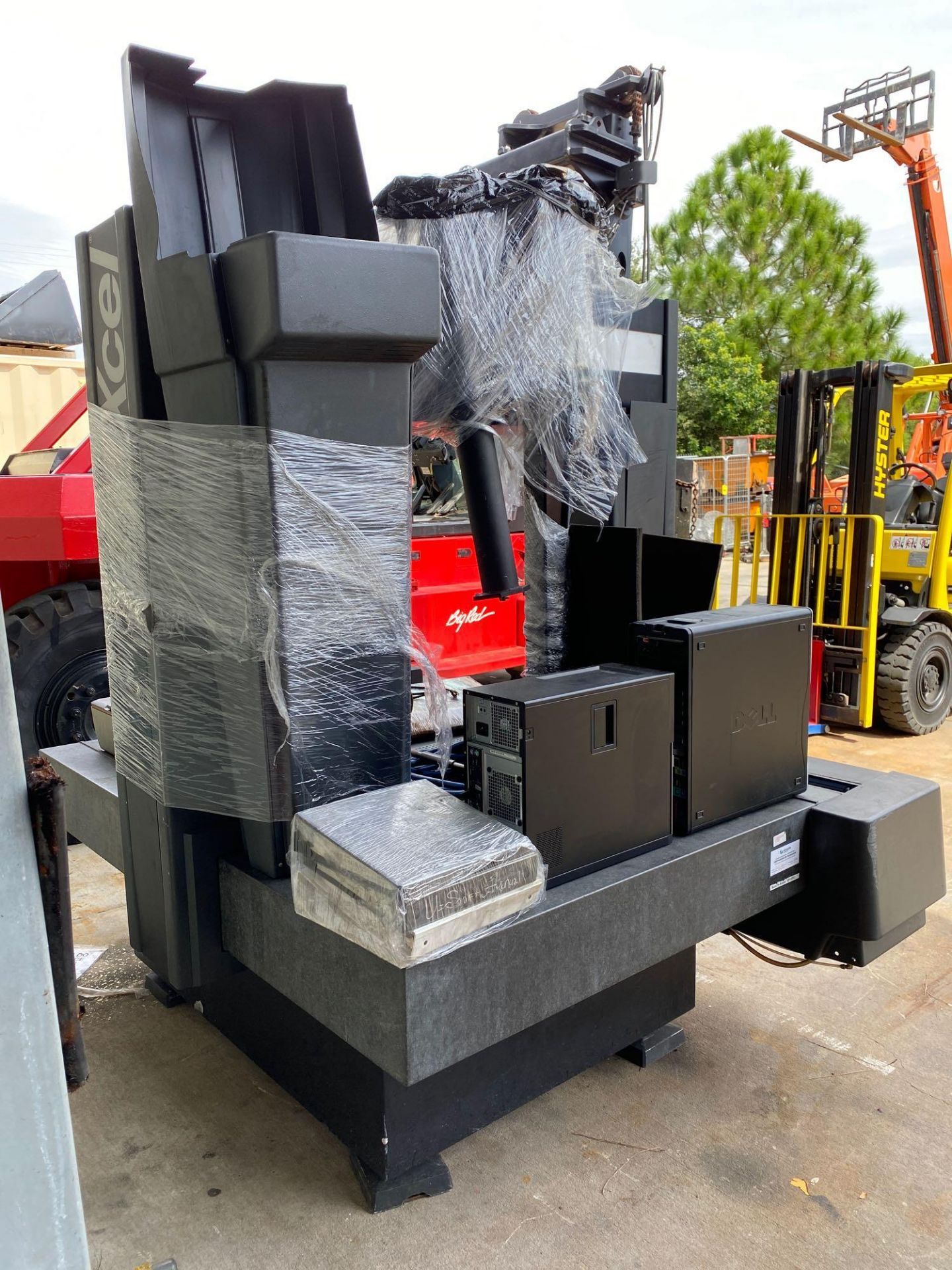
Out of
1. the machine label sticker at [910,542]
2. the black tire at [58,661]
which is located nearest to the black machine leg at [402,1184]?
the black tire at [58,661]

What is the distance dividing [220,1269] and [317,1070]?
16.8 inches

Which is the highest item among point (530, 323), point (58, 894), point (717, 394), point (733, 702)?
point (717, 394)

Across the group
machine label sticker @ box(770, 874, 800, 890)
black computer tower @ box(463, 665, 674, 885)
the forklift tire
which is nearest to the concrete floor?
machine label sticker @ box(770, 874, 800, 890)

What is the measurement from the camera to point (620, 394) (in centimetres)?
249

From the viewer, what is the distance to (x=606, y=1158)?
7.05ft

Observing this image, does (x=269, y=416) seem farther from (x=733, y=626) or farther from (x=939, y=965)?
(x=939, y=965)

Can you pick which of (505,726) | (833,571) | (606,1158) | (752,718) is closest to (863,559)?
(833,571)

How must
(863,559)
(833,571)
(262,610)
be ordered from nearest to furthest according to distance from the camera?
1. (262,610)
2. (863,559)
3. (833,571)

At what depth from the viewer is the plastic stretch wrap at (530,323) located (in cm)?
212

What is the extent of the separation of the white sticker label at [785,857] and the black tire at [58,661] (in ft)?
9.52

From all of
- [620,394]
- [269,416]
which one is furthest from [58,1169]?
[620,394]

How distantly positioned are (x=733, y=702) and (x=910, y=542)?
4.58 meters

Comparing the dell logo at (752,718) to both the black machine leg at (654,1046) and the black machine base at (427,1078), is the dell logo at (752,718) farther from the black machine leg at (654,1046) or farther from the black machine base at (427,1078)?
the black machine leg at (654,1046)

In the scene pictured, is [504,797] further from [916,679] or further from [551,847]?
[916,679]
